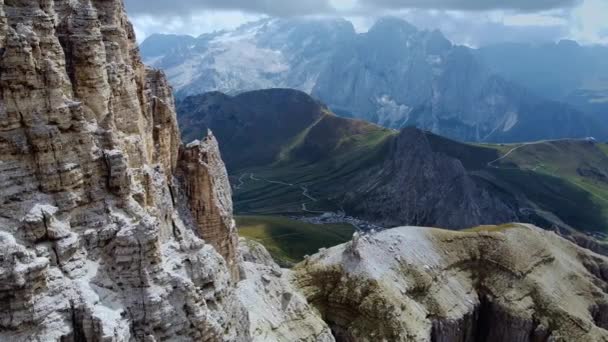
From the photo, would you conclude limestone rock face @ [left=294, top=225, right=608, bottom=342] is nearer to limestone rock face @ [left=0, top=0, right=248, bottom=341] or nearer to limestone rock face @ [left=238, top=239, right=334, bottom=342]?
limestone rock face @ [left=238, top=239, right=334, bottom=342]

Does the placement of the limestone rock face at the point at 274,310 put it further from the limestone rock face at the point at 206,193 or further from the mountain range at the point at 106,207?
the limestone rock face at the point at 206,193

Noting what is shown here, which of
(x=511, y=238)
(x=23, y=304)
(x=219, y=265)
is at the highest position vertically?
(x=23, y=304)

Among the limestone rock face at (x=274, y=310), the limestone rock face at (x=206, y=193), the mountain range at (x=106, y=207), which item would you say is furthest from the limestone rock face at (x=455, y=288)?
the limestone rock face at (x=206, y=193)

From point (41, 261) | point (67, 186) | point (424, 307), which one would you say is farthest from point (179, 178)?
point (424, 307)

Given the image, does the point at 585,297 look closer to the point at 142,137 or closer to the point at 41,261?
the point at 142,137

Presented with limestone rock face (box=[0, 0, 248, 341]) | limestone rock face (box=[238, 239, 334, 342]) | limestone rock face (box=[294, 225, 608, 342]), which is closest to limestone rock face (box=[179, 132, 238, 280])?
limestone rock face (box=[238, 239, 334, 342])
